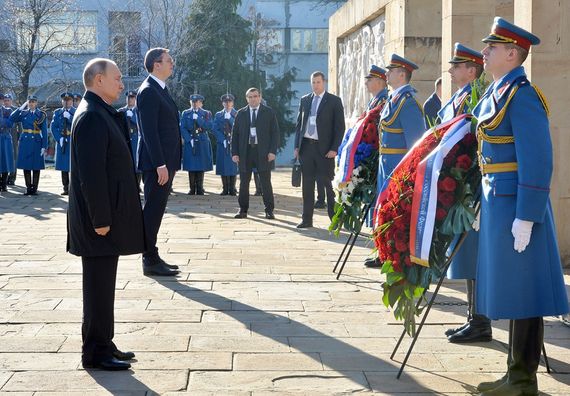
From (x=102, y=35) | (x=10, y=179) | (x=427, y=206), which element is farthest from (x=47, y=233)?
(x=102, y=35)

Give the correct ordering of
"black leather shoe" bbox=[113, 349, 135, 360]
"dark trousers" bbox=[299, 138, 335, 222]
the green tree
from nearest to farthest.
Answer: "black leather shoe" bbox=[113, 349, 135, 360] < "dark trousers" bbox=[299, 138, 335, 222] < the green tree

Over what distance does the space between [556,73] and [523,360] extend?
469cm

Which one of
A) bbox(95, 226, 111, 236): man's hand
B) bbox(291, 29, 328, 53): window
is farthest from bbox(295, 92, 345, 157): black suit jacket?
bbox(291, 29, 328, 53): window

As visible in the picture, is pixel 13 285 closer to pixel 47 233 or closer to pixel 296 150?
pixel 47 233

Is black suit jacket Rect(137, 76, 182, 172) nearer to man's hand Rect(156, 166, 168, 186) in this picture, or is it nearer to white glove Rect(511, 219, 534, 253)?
man's hand Rect(156, 166, 168, 186)

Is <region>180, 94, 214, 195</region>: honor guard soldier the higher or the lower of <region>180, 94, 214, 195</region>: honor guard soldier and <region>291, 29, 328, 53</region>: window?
the lower

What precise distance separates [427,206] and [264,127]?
8606 millimetres

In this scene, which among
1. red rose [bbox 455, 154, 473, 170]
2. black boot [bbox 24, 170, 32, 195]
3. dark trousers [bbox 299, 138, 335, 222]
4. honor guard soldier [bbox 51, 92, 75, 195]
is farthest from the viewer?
Result: honor guard soldier [bbox 51, 92, 75, 195]

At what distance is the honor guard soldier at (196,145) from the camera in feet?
59.1

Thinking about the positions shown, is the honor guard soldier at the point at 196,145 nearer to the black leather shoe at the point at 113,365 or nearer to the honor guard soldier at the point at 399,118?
the honor guard soldier at the point at 399,118

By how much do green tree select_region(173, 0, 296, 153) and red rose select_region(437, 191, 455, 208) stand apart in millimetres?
26744

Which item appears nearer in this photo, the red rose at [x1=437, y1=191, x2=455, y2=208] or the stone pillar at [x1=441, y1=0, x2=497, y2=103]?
the red rose at [x1=437, y1=191, x2=455, y2=208]

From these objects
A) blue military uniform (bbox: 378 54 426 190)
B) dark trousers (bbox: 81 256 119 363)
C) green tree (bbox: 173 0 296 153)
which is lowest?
dark trousers (bbox: 81 256 119 363)

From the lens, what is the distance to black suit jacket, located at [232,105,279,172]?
13.4 metres
